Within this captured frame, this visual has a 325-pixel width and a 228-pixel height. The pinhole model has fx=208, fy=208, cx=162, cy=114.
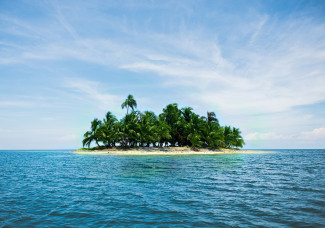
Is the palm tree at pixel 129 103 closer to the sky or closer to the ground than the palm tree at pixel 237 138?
closer to the sky

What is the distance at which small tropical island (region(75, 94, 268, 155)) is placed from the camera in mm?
81625

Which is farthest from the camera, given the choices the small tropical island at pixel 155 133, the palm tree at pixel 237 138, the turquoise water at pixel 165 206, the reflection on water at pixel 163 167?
the palm tree at pixel 237 138

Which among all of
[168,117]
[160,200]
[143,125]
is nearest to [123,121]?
[143,125]

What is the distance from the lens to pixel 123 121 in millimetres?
85375

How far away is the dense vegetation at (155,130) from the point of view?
268 ft

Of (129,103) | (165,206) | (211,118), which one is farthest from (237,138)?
(165,206)

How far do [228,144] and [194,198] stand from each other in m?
97.6

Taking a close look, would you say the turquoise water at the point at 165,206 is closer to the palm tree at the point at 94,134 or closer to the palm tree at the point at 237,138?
the palm tree at the point at 94,134

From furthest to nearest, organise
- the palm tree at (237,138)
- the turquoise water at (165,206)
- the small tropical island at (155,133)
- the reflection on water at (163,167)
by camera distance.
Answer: the palm tree at (237,138) < the small tropical island at (155,133) < the reflection on water at (163,167) < the turquoise water at (165,206)

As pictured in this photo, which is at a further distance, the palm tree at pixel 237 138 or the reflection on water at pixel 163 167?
the palm tree at pixel 237 138

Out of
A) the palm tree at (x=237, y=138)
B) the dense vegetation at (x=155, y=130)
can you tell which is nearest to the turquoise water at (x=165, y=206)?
the dense vegetation at (x=155, y=130)

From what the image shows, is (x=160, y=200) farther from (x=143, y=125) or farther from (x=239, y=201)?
(x=143, y=125)

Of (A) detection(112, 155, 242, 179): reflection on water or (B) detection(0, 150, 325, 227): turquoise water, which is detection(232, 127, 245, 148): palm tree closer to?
(A) detection(112, 155, 242, 179): reflection on water

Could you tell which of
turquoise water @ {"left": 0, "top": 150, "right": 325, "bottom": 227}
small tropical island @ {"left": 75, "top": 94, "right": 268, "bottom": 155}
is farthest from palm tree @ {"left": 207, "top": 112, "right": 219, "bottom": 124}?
turquoise water @ {"left": 0, "top": 150, "right": 325, "bottom": 227}
